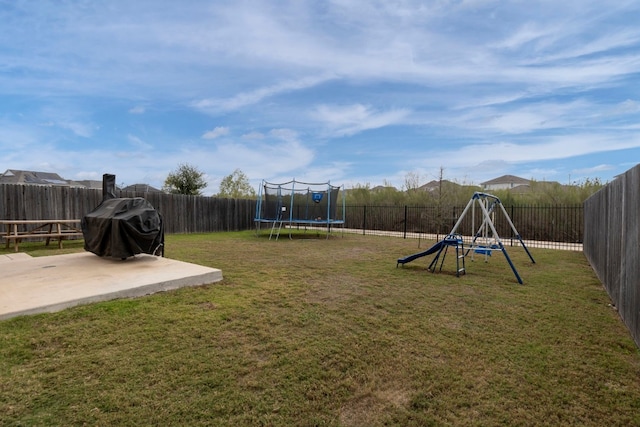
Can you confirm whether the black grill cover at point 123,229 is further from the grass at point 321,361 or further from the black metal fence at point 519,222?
the black metal fence at point 519,222

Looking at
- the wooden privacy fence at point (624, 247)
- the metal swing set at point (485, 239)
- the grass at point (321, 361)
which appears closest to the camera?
the grass at point (321, 361)

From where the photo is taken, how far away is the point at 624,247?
10.7ft

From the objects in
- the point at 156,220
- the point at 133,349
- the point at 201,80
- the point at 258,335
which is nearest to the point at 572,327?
the point at 258,335

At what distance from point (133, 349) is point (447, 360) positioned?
2.29 m

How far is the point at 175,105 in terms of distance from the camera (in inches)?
480

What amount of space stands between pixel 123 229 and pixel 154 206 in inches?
318

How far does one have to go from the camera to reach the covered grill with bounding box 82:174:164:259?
489cm

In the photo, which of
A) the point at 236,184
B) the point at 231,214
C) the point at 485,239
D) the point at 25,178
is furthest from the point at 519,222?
the point at 25,178

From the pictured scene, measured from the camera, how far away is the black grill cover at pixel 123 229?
4895 millimetres

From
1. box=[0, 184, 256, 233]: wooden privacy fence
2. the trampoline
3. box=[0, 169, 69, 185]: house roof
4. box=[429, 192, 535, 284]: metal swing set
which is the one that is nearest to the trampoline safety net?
the trampoline

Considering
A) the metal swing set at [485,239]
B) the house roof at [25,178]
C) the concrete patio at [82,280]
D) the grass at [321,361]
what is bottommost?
the grass at [321,361]

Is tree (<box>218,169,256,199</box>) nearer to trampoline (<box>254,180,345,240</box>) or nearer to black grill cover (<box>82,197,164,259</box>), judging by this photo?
trampoline (<box>254,180,345,240</box>)

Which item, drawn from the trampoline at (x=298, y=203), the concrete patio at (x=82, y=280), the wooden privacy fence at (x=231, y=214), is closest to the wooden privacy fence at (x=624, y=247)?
the concrete patio at (x=82, y=280)

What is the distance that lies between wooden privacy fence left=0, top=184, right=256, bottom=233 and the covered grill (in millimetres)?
5060
